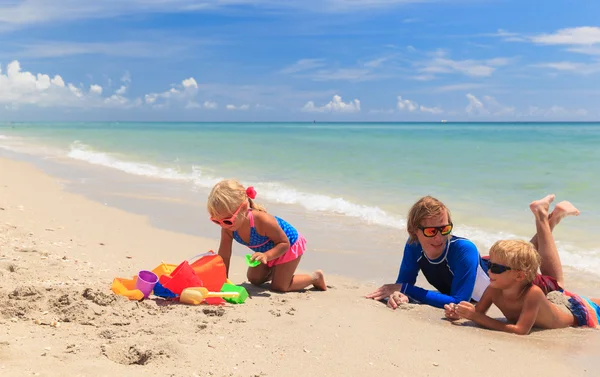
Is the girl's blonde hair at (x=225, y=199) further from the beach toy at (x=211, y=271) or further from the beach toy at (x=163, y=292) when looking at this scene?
the beach toy at (x=163, y=292)

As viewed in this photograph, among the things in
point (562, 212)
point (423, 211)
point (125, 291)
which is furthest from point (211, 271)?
point (562, 212)

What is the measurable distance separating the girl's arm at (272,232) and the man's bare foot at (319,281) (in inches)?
15.7

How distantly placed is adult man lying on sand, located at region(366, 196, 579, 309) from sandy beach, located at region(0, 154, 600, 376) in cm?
17

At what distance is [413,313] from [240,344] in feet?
5.10

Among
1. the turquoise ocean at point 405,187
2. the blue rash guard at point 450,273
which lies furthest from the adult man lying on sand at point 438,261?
the turquoise ocean at point 405,187

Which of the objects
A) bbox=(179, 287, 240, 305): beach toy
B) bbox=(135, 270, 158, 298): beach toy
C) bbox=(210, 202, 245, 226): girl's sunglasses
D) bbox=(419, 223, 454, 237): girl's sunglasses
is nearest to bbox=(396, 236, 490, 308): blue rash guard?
bbox=(419, 223, 454, 237): girl's sunglasses

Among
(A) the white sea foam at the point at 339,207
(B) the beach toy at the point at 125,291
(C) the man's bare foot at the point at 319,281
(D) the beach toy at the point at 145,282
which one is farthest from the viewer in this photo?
(A) the white sea foam at the point at 339,207

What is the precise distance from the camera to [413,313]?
169 inches

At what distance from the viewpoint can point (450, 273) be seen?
4.53 m

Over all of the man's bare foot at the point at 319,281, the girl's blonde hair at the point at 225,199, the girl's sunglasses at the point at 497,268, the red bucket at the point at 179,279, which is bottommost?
the man's bare foot at the point at 319,281

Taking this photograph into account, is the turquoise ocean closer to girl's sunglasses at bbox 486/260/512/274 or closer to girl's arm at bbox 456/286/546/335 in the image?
girl's arm at bbox 456/286/546/335

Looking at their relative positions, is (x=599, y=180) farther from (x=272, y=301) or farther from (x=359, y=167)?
(x=272, y=301)

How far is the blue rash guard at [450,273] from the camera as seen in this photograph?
4.38 meters

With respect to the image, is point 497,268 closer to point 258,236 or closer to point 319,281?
point 319,281
